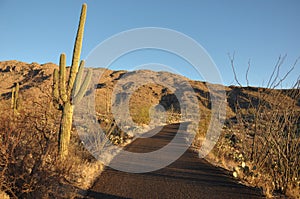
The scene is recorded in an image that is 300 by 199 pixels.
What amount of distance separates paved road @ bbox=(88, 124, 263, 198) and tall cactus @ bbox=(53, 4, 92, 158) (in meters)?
1.53

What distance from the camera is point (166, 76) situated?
300 ft

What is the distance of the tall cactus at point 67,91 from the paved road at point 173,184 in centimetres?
153

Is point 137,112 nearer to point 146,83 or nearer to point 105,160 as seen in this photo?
point 105,160

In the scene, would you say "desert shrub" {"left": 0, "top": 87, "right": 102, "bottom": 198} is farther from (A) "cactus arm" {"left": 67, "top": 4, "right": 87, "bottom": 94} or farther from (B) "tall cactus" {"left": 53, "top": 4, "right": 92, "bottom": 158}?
(A) "cactus arm" {"left": 67, "top": 4, "right": 87, "bottom": 94}

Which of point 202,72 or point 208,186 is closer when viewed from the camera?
point 208,186

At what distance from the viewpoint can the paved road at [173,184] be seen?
6.21m

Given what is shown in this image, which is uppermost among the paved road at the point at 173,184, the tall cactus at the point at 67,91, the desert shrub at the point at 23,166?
the tall cactus at the point at 67,91

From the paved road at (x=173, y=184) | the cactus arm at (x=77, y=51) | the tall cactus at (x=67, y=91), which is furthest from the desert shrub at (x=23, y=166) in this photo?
the cactus arm at (x=77, y=51)

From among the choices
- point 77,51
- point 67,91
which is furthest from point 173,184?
point 77,51

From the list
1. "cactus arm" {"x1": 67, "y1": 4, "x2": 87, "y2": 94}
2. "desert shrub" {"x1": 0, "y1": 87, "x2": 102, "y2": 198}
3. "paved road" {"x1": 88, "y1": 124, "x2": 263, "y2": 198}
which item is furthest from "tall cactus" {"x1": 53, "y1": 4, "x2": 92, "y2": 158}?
"desert shrub" {"x1": 0, "y1": 87, "x2": 102, "y2": 198}

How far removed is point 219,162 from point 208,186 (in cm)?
372

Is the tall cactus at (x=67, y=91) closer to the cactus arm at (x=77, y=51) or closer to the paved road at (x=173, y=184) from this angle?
the cactus arm at (x=77, y=51)

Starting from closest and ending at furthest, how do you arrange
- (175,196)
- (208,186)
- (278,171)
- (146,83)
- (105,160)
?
(175,196)
(208,186)
(278,171)
(105,160)
(146,83)

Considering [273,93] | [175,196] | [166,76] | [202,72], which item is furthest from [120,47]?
[166,76]
